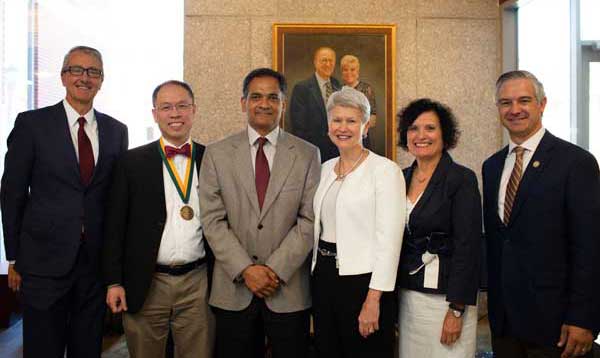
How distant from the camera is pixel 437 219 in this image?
2354 mm

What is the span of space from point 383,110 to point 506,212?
2.58 meters

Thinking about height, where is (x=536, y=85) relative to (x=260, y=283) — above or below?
above

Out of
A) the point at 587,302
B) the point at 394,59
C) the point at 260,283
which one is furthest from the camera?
the point at 394,59

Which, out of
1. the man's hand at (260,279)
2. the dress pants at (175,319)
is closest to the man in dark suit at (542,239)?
the man's hand at (260,279)

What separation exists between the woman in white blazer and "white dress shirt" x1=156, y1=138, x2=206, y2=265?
2.15 ft

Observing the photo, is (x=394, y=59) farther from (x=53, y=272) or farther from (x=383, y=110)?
(x=53, y=272)

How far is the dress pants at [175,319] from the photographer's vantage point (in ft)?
8.92

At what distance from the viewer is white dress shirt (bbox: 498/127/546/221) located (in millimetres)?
2426

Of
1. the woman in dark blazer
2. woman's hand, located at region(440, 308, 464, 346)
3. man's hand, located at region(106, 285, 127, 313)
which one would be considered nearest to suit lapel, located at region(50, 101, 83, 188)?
man's hand, located at region(106, 285, 127, 313)

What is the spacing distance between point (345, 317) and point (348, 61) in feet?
9.74

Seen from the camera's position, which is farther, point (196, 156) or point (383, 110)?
point (383, 110)

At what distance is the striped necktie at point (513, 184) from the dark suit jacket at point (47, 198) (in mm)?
2055

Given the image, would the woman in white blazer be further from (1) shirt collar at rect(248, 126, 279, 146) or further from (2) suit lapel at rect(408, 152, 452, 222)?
(1) shirt collar at rect(248, 126, 279, 146)

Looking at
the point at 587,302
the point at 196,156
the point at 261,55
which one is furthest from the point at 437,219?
the point at 261,55
